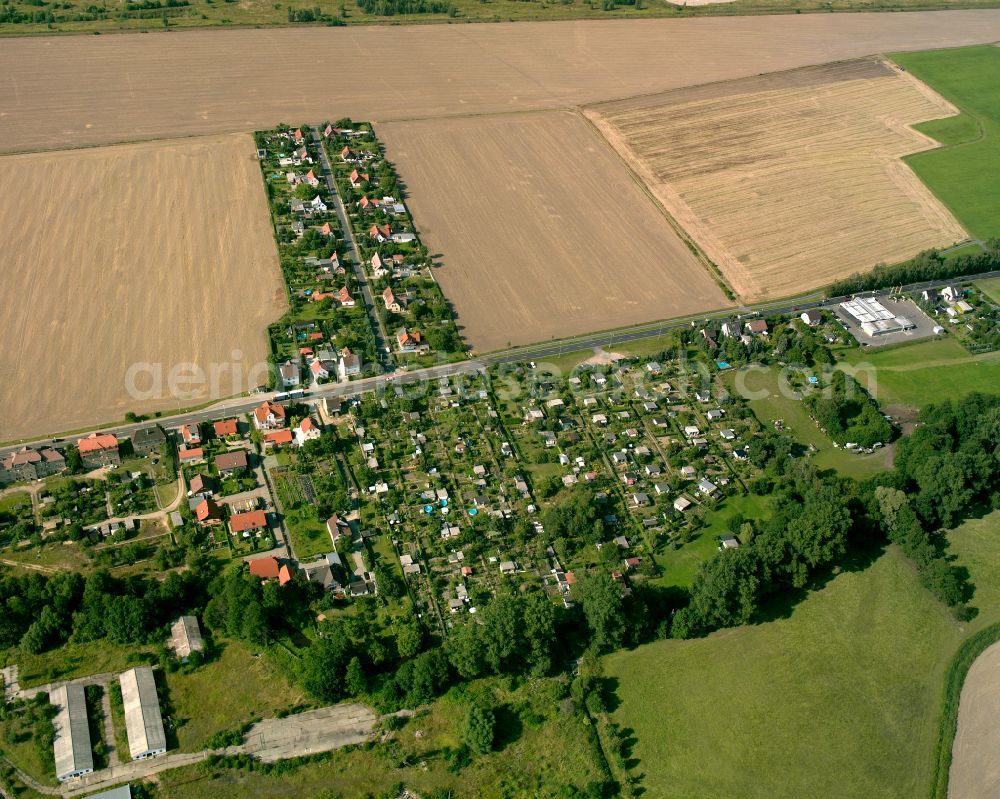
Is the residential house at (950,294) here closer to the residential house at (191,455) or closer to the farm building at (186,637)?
the residential house at (191,455)

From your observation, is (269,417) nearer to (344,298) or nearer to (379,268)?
(344,298)

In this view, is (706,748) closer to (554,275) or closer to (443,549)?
(443,549)

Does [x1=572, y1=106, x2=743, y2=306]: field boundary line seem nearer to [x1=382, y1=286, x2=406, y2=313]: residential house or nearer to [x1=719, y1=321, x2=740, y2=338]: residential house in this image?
[x1=719, y1=321, x2=740, y2=338]: residential house

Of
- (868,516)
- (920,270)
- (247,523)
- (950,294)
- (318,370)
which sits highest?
(920,270)

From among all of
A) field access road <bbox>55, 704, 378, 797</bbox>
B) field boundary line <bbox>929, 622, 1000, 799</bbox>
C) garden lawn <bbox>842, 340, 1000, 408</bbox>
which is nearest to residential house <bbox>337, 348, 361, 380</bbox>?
field access road <bbox>55, 704, 378, 797</bbox>

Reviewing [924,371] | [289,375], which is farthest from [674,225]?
[289,375]

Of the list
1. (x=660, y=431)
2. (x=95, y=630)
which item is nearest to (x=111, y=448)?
(x=95, y=630)

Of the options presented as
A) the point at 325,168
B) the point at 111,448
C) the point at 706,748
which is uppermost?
the point at 325,168
